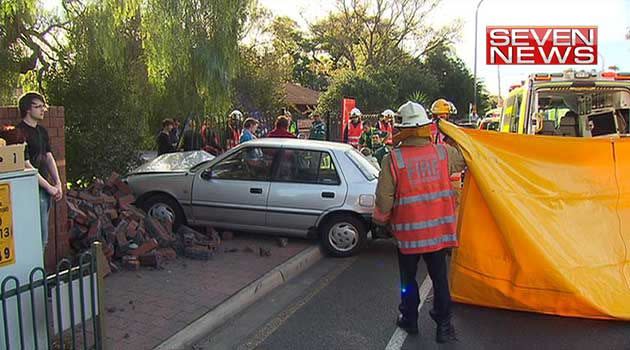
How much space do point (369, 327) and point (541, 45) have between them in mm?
11108

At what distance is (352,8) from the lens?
44750mm

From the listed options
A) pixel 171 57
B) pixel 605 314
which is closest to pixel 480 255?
pixel 605 314

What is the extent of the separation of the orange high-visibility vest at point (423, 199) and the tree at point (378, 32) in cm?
4164

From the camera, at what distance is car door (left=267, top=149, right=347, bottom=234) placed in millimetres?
7488

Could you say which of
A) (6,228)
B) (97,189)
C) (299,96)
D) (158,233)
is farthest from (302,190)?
(299,96)

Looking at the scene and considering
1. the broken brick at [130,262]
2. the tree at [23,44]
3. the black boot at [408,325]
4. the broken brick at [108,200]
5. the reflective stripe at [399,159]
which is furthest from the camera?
the tree at [23,44]

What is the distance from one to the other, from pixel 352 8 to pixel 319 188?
3938cm

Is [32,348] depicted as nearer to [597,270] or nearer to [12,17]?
[597,270]

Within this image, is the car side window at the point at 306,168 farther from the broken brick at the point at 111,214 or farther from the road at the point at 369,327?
A: the broken brick at the point at 111,214

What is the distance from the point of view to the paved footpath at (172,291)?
Result: 4.67 meters

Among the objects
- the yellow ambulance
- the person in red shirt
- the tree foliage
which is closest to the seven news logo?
the yellow ambulance

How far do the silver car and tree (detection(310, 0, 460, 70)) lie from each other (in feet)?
126

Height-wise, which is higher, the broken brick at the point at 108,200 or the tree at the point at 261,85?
the tree at the point at 261,85

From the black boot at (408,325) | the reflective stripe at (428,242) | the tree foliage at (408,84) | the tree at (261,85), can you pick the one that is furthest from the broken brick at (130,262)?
the tree foliage at (408,84)
